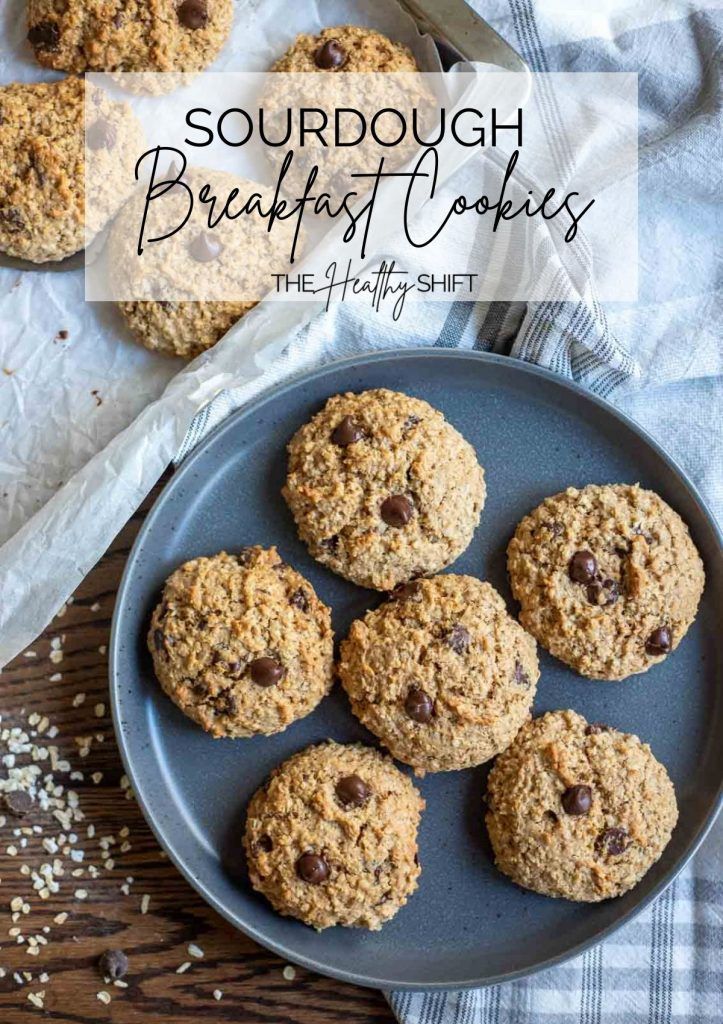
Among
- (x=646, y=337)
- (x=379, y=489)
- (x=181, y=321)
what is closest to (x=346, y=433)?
(x=379, y=489)

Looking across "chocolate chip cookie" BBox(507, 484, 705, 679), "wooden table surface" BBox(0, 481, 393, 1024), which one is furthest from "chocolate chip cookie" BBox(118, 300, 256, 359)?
"chocolate chip cookie" BBox(507, 484, 705, 679)

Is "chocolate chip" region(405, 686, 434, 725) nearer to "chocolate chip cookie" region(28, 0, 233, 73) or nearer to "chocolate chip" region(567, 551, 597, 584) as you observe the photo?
"chocolate chip" region(567, 551, 597, 584)

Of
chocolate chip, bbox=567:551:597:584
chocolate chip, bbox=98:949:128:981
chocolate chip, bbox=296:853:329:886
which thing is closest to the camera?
chocolate chip, bbox=296:853:329:886

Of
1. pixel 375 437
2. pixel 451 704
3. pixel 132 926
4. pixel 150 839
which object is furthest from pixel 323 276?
pixel 132 926

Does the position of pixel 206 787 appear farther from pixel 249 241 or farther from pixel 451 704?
pixel 249 241

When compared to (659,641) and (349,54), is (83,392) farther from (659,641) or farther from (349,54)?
(659,641)
